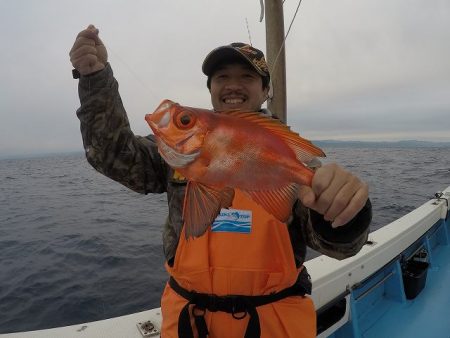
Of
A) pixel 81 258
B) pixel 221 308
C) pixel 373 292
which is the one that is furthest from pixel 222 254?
pixel 81 258

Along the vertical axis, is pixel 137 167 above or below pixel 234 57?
below

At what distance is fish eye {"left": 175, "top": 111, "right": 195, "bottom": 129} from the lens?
1627mm

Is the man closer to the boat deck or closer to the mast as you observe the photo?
the mast

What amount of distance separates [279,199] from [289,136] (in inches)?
12.6

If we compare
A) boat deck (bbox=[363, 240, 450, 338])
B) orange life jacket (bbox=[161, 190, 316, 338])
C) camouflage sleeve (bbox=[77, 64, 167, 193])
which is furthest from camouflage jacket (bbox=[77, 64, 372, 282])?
boat deck (bbox=[363, 240, 450, 338])

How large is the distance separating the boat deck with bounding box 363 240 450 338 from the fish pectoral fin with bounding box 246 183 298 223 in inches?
159

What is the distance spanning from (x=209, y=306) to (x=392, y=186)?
2217cm

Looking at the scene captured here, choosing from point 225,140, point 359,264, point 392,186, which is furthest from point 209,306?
point 392,186

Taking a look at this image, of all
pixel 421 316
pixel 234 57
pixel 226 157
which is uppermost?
pixel 234 57

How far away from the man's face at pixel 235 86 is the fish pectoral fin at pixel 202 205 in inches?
48.5

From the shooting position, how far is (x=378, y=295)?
5.55 metres

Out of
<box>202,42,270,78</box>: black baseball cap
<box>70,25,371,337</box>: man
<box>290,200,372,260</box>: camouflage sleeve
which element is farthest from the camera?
<box>202,42,270,78</box>: black baseball cap

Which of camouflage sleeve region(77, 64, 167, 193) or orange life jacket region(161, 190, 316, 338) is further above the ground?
camouflage sleeve region(77, 64, 167, 193)

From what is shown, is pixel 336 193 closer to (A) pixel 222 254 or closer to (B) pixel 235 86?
(A) pixel 222 254
